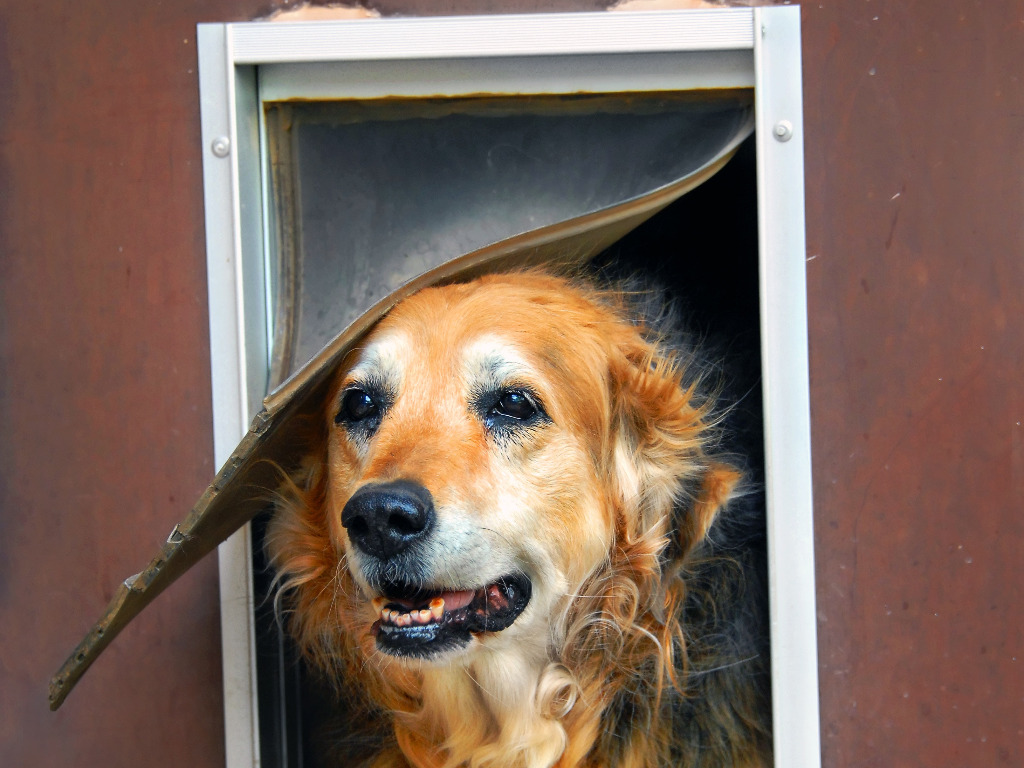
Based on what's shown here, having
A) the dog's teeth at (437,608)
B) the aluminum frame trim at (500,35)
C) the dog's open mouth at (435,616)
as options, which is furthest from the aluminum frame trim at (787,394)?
the dog's teeth at (437,608)

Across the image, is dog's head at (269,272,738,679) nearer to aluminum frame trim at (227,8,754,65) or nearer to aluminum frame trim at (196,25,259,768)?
aluminum frame trim at (196,25,259,768)

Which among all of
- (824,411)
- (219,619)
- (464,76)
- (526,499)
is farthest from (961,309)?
(219,619)

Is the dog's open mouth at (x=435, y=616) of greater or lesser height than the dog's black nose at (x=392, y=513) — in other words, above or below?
below

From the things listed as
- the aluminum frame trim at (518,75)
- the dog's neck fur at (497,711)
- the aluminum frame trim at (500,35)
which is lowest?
the dog's neck fur at (497,711)

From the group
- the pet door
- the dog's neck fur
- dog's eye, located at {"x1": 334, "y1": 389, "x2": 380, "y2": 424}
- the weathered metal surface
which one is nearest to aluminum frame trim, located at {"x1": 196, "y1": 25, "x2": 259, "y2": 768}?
the pet door

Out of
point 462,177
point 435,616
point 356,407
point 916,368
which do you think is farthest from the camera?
point 462,177

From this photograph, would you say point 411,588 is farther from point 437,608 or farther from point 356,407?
point 356,407

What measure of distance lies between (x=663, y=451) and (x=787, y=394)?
28 centimetres

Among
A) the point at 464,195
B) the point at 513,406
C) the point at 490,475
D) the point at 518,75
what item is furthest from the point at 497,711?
the point at 518,75

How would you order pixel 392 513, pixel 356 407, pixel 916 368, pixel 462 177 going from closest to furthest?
pixel 392 513
pixel 356 407
pixel 916 368
pixel 462 177

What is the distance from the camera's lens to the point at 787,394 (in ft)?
5.89

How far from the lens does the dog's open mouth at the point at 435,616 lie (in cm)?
153

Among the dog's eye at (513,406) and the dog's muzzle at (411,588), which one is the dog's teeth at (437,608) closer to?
the dog's muzzle at (411,588)

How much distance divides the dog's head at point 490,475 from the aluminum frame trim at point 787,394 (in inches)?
5.5
